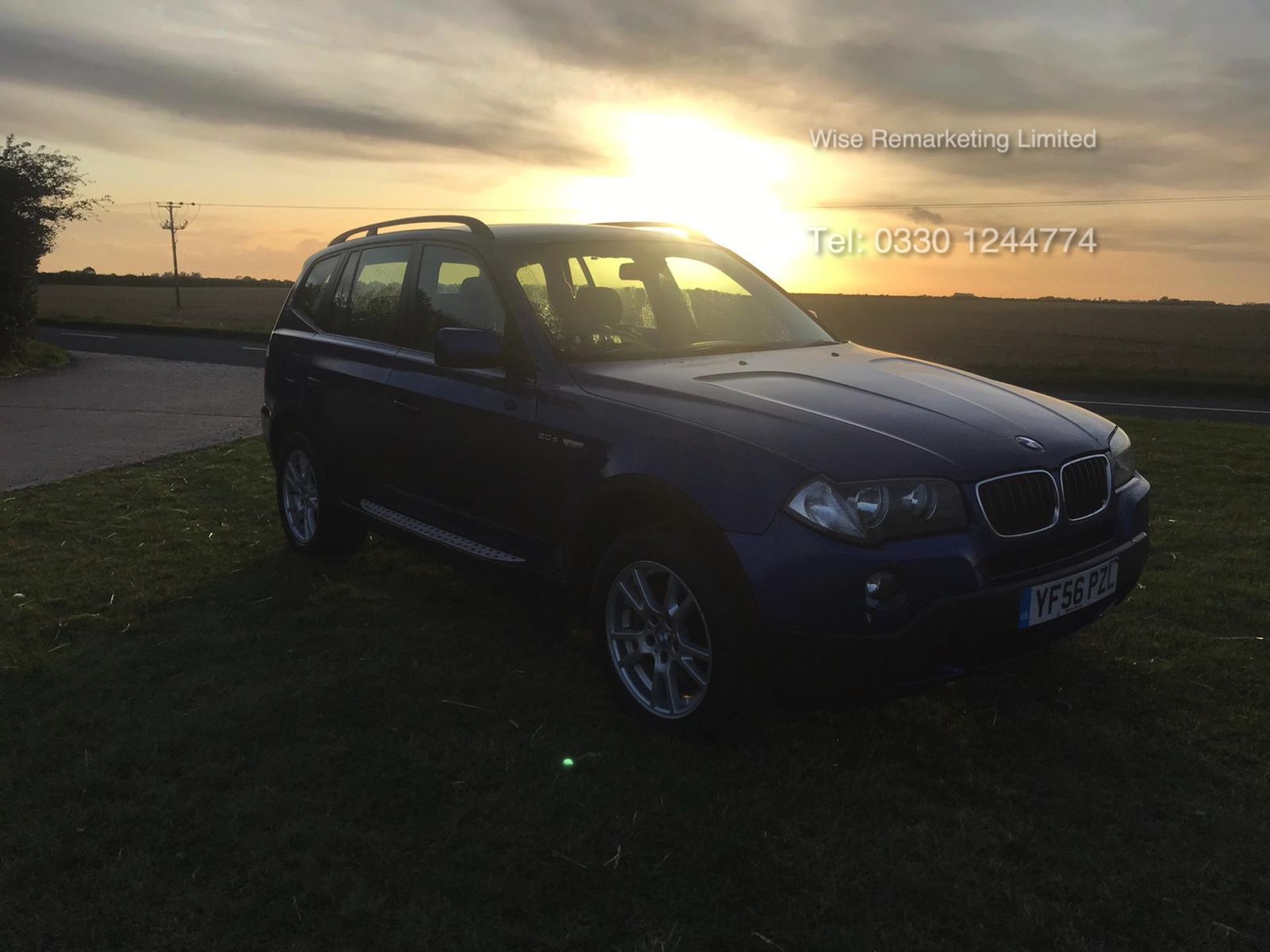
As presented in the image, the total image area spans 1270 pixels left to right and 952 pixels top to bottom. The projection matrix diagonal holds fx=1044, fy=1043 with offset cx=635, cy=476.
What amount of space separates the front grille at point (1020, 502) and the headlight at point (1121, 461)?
492mm

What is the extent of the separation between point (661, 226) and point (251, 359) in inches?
730

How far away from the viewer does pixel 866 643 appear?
10.5 ft

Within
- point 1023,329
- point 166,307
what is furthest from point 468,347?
point 166,307

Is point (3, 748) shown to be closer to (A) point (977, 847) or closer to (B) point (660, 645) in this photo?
(B) point (660, 645)

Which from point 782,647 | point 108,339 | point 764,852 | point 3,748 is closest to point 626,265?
point 782,647

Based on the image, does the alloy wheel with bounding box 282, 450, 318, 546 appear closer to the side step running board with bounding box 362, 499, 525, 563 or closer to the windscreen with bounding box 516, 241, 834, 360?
the side step running board with bounding box 362, 499, 525, 563

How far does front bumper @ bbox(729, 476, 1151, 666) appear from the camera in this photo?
3.20 metres

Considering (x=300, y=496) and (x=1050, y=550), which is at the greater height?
(x=1050, y=550)

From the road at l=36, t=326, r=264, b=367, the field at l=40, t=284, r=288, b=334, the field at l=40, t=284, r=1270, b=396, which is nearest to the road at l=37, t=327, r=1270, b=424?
the road at l=36, t=326, r=264, b=367

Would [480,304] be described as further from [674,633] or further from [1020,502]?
[1020,502]

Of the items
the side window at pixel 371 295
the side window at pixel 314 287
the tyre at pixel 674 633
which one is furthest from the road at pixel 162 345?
the tyre at pixel 674 633

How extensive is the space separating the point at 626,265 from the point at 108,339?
25.9 meters

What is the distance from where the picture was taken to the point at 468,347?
4133 millimetres

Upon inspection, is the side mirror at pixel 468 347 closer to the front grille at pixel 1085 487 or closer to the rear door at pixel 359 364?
the rear door at pixel 359 364
